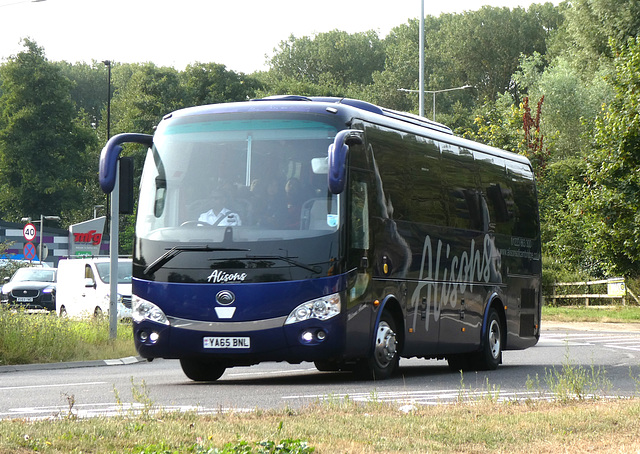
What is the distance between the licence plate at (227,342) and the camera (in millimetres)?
13336

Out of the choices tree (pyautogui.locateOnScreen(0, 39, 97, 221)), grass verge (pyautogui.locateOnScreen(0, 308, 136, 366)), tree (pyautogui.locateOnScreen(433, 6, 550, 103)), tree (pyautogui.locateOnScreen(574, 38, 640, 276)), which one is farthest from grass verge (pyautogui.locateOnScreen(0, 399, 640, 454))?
tree (pyautogui.locateOnScreen(433, 6, 550, 103))

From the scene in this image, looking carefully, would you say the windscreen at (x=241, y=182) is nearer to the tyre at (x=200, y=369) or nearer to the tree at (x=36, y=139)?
the tyre at (x=200, y=369)

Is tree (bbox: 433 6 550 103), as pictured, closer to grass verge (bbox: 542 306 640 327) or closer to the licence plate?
grass verge (bbox: 542 306 640 327)

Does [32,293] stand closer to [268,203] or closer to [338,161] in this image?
[268,203]

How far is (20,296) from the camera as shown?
40.1m

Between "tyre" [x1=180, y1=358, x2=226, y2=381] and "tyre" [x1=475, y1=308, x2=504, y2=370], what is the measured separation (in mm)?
4405

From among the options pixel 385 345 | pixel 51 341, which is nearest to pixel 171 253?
pixel 385 345

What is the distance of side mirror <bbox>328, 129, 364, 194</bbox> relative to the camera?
12.8m

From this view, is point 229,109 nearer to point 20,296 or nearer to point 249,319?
point 249,319

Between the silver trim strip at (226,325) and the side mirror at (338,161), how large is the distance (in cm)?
164

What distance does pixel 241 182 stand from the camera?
13.7 m

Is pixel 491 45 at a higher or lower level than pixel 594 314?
higher

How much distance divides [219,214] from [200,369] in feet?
8.74

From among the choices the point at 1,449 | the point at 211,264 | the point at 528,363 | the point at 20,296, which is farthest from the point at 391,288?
the point at 20,296
